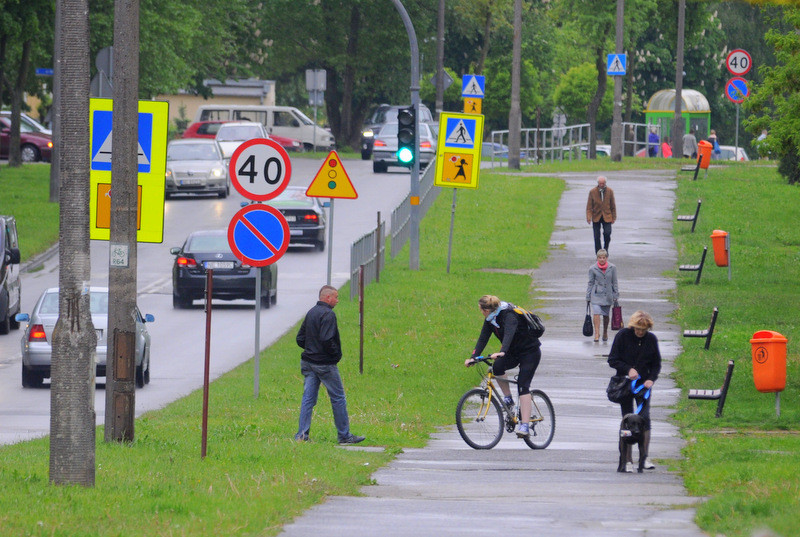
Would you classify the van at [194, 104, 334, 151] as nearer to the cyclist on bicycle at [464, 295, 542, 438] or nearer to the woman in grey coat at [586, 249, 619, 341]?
the woman in grey coat at [586, 249, 619, 341]

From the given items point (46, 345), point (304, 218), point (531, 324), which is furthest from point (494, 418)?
point (304, 218)

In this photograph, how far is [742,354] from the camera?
2034cm

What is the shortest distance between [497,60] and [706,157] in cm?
2953

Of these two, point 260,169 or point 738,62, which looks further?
point 738,62

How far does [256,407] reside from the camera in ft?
55.4

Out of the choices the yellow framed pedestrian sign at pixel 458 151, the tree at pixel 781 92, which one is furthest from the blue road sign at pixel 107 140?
the yellow framed pedestrian sign at pixel 458 151

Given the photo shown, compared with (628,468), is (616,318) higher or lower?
higher

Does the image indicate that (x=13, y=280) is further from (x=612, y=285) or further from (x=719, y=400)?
(x=719, y=400)

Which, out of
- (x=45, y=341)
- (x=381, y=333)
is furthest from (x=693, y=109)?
(x=45, y=341)

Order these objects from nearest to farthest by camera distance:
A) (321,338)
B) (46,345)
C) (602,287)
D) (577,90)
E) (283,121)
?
(321,338) < (46,345) < (602,287) < (283,121) < (577,90)

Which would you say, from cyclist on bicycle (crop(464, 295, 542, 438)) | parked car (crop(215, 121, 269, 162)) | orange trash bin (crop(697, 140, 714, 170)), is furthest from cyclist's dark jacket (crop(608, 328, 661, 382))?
parked car (crop(215, 121, 269, 162))

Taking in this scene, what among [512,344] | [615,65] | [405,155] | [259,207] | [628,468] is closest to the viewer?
[628,468]

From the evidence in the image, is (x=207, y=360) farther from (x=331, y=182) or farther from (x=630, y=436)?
(x=331, y=182)

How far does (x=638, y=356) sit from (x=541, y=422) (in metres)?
1.81
